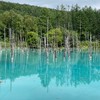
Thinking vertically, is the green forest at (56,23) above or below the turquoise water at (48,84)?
above

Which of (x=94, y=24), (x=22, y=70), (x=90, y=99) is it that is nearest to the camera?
(x=90, y=99)

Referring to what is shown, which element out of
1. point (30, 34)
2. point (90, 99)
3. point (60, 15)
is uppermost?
point (60, 15)

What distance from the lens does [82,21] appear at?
254ft

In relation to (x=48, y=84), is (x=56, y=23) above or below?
above

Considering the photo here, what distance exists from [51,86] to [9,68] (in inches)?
346

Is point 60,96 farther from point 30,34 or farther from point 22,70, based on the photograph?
point 30,34

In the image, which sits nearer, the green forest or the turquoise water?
the turquoise water

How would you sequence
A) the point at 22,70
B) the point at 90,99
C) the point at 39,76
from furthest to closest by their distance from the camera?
1. the point at 22,70
2. the point at 39,76
3. the point at 90,99

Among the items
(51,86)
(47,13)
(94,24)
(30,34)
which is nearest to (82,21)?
(94,24)

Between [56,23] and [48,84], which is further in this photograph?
[56,23]

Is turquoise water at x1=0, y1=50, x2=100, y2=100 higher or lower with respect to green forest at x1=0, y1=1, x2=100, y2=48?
lower

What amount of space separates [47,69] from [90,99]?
1271 centimetres

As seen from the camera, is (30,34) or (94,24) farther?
(94,24)

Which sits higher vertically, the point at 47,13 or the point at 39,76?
the point at 47,13
